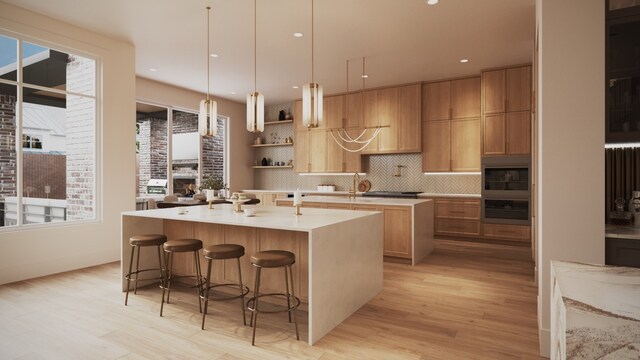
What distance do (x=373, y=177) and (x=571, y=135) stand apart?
551 centimetres

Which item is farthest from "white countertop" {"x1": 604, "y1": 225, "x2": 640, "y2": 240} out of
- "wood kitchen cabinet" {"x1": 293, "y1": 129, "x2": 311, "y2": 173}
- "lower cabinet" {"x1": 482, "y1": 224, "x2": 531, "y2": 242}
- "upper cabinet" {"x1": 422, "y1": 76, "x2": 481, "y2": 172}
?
"wood kitchen cabinet" {"x1": 293, "y1": 129, "x2": 311, "y2": 173}

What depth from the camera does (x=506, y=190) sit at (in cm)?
601

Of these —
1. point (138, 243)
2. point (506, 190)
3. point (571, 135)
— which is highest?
point (571, 135)

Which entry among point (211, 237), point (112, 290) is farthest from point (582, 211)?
point (112, 290)

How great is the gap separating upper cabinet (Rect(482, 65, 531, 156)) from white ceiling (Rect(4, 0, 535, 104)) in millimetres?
272

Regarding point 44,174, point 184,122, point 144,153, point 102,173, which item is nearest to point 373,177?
point 184,122

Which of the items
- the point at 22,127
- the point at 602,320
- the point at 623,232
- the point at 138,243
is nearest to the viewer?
the point at 602,320

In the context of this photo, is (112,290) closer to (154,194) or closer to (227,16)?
(227,16)

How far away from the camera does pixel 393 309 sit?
3193 mm

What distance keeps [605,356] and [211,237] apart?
11.2 feet

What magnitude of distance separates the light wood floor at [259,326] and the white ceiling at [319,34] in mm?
3022

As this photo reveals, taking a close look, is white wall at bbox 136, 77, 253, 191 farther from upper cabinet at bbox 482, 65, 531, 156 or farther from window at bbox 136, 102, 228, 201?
upper cabinet at bbox 482, 65, 531, 156

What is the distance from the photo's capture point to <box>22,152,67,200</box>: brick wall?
4191mm

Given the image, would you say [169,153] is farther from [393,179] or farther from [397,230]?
[397,230]
